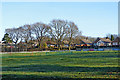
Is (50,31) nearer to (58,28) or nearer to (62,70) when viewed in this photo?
(58,28)

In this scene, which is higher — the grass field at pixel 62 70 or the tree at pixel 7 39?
the tree at pixel 7 39

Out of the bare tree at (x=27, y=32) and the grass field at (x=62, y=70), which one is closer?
the grass field at (x=62, y=70)

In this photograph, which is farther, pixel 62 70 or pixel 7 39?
pixel 7 39

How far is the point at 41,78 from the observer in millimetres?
7609

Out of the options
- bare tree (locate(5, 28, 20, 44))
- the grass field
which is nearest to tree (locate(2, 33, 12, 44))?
bare tree (locate(5, 28, 20, 44))

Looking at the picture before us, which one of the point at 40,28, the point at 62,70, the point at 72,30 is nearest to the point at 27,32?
the point at 40,28

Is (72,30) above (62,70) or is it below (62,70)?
above

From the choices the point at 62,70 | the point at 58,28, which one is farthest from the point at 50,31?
the point at 62,70

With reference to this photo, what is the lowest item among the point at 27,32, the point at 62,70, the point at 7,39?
the point at 62,70

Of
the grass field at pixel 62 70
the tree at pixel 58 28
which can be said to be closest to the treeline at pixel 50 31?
the tree at pixel 58 28

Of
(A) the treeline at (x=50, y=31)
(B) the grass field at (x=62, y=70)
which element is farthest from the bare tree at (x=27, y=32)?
(B) the grass field at (x=62, y=70)

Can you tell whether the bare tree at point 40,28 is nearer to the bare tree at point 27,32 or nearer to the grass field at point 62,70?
the bare tree at point 27,32

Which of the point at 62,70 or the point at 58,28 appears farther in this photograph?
the point at 58,28

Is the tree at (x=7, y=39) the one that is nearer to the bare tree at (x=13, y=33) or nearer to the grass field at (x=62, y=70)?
the bare tree at (x=13, y=33)
